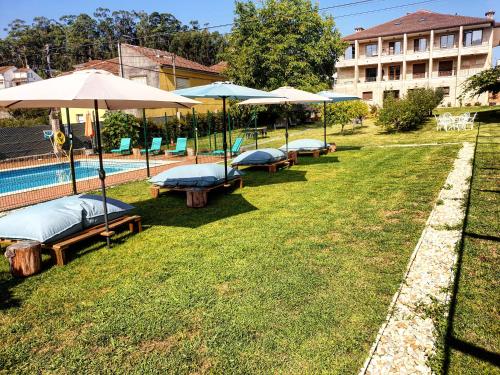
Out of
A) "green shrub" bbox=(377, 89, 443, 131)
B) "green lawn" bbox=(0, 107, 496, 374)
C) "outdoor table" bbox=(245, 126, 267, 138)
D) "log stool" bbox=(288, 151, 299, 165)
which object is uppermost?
"green shrub" bbox=(377, 89, 443, 131)

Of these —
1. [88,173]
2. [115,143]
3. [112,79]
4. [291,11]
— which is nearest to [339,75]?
[291,11]

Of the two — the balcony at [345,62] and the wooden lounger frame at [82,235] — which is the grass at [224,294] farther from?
the balcony at [345,62]

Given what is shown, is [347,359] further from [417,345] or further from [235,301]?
[235,301]

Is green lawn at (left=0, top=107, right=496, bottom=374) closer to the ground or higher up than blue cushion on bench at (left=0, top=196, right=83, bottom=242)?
closer to the ground

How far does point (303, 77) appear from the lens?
1241 inches

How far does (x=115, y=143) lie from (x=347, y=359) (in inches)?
823

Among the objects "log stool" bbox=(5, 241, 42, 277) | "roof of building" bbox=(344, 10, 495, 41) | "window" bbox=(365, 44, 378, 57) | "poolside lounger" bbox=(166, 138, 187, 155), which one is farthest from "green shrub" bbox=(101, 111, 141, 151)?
"window" bbox=(365, 44, 378, 57)

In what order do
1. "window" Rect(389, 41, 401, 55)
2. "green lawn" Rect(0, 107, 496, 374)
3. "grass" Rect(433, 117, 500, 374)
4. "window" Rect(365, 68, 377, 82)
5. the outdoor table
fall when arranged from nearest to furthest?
"grass" Rect(433, 117, 500, 374), "green lawn" Rect(0, 107, 496, 374), the outdoor table, "window" Rect(389, 41, 401, 55), "window" Rect(365, 68, 377, 82)

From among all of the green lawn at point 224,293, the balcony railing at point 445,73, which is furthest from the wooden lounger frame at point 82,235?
the balcony railing at point 445,73

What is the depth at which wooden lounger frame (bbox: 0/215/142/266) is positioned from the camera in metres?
→ 5.34

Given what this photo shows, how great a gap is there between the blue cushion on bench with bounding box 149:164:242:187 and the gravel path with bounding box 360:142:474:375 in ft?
15.5

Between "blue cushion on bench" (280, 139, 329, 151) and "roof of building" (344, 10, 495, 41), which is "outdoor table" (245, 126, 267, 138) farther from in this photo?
"roof of building" (344, 10, 495, 41)

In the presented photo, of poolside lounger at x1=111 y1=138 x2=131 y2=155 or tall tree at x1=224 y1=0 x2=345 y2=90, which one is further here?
tall tree at x1=224 y1=0 x2=345 y2=90

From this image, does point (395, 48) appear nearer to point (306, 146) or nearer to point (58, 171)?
point (306, 146)
